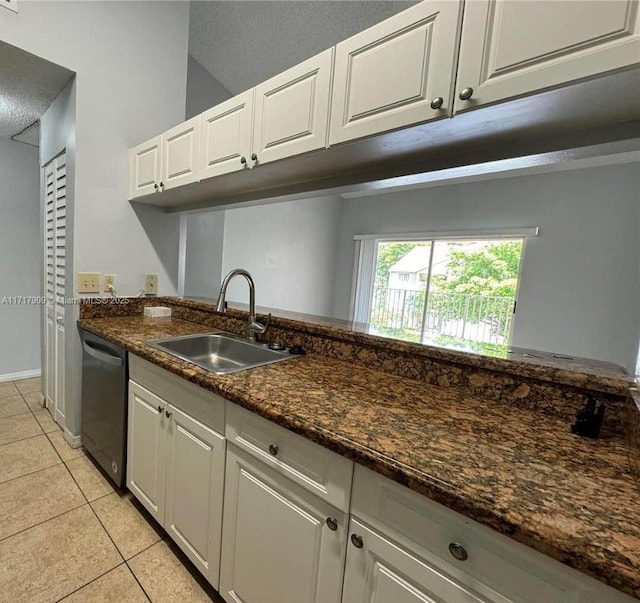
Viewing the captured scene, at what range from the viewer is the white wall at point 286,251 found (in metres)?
3.53

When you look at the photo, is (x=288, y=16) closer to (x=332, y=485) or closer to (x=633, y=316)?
(x=332, y=485)

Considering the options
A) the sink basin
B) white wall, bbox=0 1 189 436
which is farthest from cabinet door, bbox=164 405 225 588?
white wall, bbox=0 1 189 436

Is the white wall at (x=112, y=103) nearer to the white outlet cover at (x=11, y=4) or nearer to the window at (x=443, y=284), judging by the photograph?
the white outlet cover at (x=11, y=4)

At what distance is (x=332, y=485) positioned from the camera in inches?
29.1

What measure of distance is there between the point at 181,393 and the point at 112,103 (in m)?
1.96

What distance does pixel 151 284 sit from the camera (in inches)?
89.4

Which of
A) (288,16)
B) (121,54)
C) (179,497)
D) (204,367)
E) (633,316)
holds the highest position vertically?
(288,16)

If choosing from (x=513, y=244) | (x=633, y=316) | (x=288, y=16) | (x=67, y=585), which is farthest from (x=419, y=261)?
(x=67, y=585)

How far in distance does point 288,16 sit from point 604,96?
241cm

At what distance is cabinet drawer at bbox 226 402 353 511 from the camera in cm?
73

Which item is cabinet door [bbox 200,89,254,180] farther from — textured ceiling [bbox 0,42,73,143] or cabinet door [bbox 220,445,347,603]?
cabinet door [bbox 220,445,347,603]

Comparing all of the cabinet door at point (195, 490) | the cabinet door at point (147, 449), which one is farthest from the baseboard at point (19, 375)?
the cabinet door at point (195, 490)

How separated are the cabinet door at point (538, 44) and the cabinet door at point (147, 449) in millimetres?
1543

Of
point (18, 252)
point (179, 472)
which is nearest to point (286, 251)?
point (18, 252)
